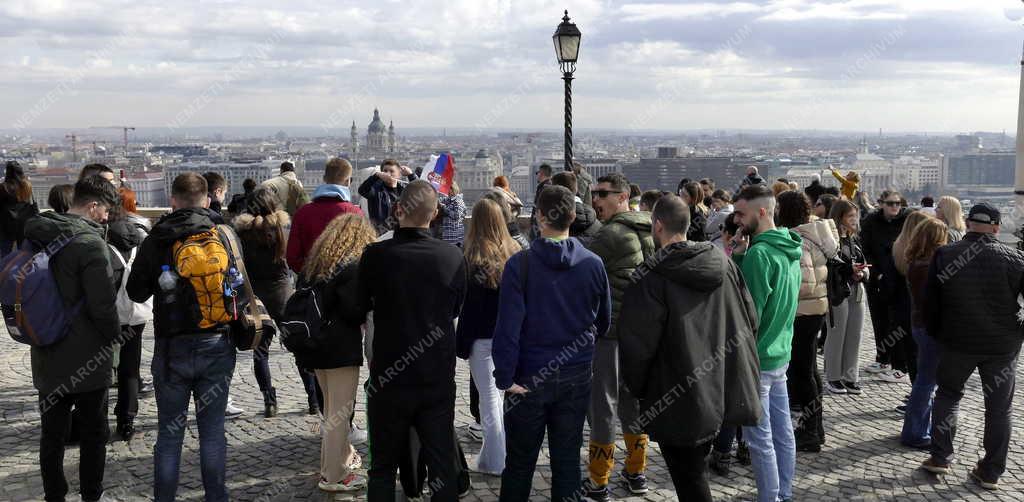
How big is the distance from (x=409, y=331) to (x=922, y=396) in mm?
4061

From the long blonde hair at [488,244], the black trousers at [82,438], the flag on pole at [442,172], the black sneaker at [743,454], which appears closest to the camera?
the black trousers at [82,438]

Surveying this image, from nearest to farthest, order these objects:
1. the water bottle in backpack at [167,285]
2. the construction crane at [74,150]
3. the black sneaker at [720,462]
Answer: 1. the water bottle in backpack at [167,285]
2. the black sneaker at [720,462]
3. the construction crane at [74,150]

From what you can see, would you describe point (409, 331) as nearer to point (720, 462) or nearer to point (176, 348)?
point (176, 348)

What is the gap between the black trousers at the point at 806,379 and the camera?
19.3 feet

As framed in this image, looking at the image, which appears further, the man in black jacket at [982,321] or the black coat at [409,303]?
the man in black jacket at [982,321]

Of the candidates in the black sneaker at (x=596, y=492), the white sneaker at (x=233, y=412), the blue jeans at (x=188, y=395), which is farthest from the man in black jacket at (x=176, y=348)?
the black sneaker at (x=596, y=492)

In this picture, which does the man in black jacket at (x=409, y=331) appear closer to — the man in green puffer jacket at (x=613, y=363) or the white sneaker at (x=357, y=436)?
the man in green puffer jacket at (x=613, y=363)

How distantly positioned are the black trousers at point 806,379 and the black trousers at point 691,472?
2.12m

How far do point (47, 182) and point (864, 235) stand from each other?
793 inches

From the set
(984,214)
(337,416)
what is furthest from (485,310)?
(984,214)

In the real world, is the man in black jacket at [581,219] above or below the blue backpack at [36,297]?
above

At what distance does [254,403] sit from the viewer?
7117 mm

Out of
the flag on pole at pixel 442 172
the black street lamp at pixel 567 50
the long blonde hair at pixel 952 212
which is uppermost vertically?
the black street lamp at pixel 567 50

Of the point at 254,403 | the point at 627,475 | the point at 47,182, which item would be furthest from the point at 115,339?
the point at 47,182
